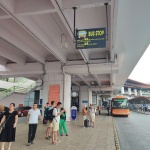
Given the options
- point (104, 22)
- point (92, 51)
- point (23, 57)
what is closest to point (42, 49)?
point (23, 57)

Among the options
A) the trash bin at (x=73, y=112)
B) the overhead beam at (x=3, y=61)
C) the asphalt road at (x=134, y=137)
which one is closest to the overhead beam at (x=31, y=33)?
the overhead beam at (x=3, y=61)

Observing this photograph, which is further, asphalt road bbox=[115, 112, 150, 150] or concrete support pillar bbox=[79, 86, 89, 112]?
concrete support pillar bbox=[79, 86, 89, 112]

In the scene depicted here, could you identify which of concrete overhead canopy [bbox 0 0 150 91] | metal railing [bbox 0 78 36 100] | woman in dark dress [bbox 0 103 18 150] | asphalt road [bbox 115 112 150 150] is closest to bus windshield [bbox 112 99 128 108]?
asphalt road [bbox 115 112 150 150]

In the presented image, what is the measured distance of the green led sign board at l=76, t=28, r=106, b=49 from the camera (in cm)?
603

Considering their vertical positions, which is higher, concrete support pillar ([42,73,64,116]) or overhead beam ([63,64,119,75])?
overhead beam ([63,64,119,75])

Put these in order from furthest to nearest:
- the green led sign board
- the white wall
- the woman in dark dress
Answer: the white wall → the green led sign board → the woman in dark dress

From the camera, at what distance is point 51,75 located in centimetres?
1430


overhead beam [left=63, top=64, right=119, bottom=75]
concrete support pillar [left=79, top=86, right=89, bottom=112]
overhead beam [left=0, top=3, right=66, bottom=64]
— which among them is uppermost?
overhead beam [left=0, top=3, right=66, bottom=64]

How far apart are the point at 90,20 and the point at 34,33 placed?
2.80 meters

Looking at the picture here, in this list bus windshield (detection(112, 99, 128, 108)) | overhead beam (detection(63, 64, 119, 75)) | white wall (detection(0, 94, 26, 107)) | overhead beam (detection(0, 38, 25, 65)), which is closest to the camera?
overhead beam (detection(0, 38, 25, 65))

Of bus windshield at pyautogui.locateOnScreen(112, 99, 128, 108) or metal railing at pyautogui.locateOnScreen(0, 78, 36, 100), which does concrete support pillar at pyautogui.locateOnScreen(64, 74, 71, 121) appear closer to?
metal railing at pyautogui.locateOnScreen(0, 78, 36, 100)

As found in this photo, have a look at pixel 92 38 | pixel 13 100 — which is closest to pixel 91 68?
pixel 92 38

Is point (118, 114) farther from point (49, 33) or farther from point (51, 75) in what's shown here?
point (49, 33)

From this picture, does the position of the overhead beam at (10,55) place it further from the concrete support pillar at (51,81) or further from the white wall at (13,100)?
the white wall at (13,100)
